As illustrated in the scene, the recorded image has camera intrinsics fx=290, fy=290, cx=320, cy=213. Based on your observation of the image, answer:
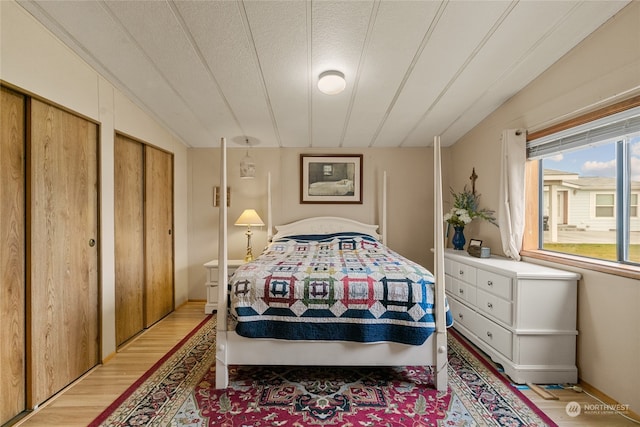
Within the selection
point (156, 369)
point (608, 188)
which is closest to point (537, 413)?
point (608, 188)

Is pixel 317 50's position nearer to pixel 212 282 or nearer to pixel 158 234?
pixel 158 234

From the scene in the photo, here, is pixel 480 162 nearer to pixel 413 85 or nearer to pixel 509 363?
pixel 413 85

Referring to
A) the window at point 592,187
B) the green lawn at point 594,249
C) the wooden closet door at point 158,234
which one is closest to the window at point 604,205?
the window at point 592,187

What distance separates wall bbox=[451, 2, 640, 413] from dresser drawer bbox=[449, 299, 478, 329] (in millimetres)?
731

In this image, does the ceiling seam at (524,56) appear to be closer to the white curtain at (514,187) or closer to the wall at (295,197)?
the white curtain at (514,187)

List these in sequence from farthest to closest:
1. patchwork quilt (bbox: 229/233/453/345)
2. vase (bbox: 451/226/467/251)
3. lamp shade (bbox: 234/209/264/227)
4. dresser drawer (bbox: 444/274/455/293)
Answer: lamp shade (bbox: 234/209/264/227) → vase (bbox: 451/226/467/251) → dresser drawer (bbox: 444/274/455/293) → patchwork quilt (bbox: 229/233/453/345)

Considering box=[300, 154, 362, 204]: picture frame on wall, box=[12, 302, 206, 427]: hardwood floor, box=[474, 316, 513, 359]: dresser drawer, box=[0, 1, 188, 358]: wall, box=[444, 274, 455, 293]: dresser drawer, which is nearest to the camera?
box=[0, 1, 188, 358]: wall

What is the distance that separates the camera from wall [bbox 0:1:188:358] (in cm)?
161

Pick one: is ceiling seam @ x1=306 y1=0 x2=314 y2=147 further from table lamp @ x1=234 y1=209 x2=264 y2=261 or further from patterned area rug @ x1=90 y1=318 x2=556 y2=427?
patterned area rug @ x1=90 y1=318 x2=556 y2=427

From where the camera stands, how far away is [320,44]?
6.26ft

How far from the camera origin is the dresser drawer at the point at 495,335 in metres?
2.12

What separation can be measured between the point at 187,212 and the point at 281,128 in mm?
1819

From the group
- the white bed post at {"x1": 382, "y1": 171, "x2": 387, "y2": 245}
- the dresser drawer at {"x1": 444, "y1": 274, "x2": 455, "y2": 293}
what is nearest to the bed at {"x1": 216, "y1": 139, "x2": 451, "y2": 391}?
the dresser drawer at {"x1": 444, "y1": 274, "x2": 455, "y2": 293}

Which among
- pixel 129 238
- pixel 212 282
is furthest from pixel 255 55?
pixel 212 282
